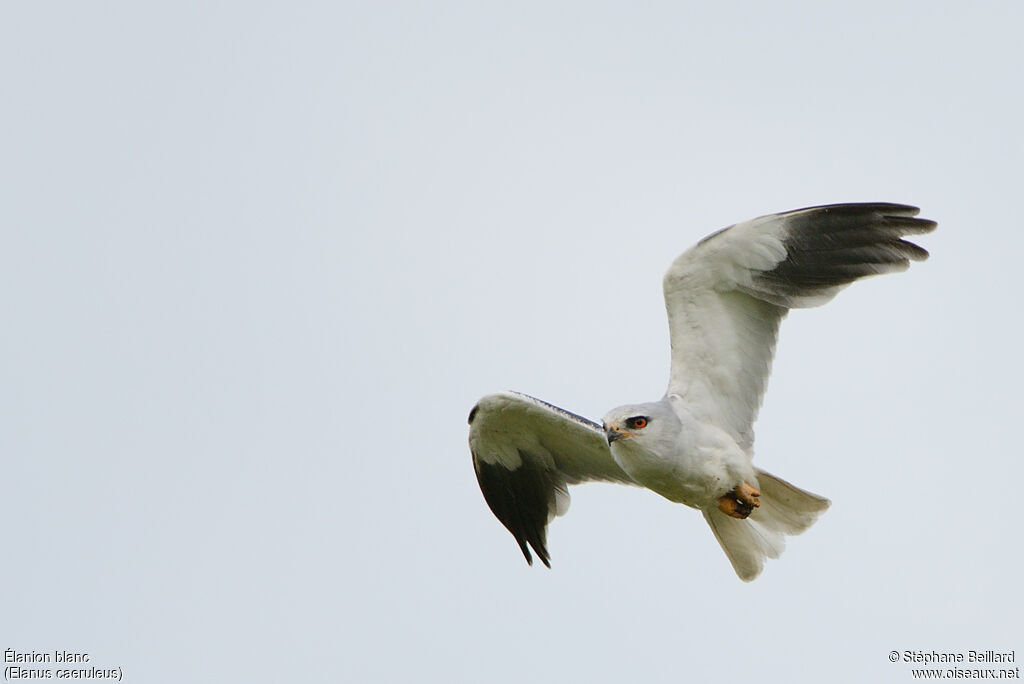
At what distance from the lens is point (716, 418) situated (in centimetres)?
1105

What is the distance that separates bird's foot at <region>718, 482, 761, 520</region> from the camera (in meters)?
10.7

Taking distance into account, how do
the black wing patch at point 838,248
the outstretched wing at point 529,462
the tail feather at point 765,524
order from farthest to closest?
1. the outstretched wing at point 529,462
2. the tail feather at point 765,524
3. the black wing patch at point 838,248

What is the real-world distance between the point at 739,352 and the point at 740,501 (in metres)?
1.16

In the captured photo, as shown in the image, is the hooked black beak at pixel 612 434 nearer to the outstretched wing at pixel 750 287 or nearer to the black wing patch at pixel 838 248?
the outstretched wing at pixel 750 287

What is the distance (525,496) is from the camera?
41.1 ft

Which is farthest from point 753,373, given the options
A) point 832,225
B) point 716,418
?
point 832,225

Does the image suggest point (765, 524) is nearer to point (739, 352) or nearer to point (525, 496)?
point (739, 352)

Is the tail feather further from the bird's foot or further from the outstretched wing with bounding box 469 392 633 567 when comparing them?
the outstretched wing with bounding box 469 392 633 567

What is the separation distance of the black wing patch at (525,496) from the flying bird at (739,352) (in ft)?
3.06

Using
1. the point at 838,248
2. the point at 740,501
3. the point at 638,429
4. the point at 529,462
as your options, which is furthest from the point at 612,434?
the point at 838,248

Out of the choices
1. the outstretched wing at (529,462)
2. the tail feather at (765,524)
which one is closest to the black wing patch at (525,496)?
the outstretched wing at (529,462)

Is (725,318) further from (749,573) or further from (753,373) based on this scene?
(749,573)

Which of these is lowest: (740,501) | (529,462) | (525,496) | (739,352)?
(740,501)

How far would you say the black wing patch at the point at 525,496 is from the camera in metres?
12.5
